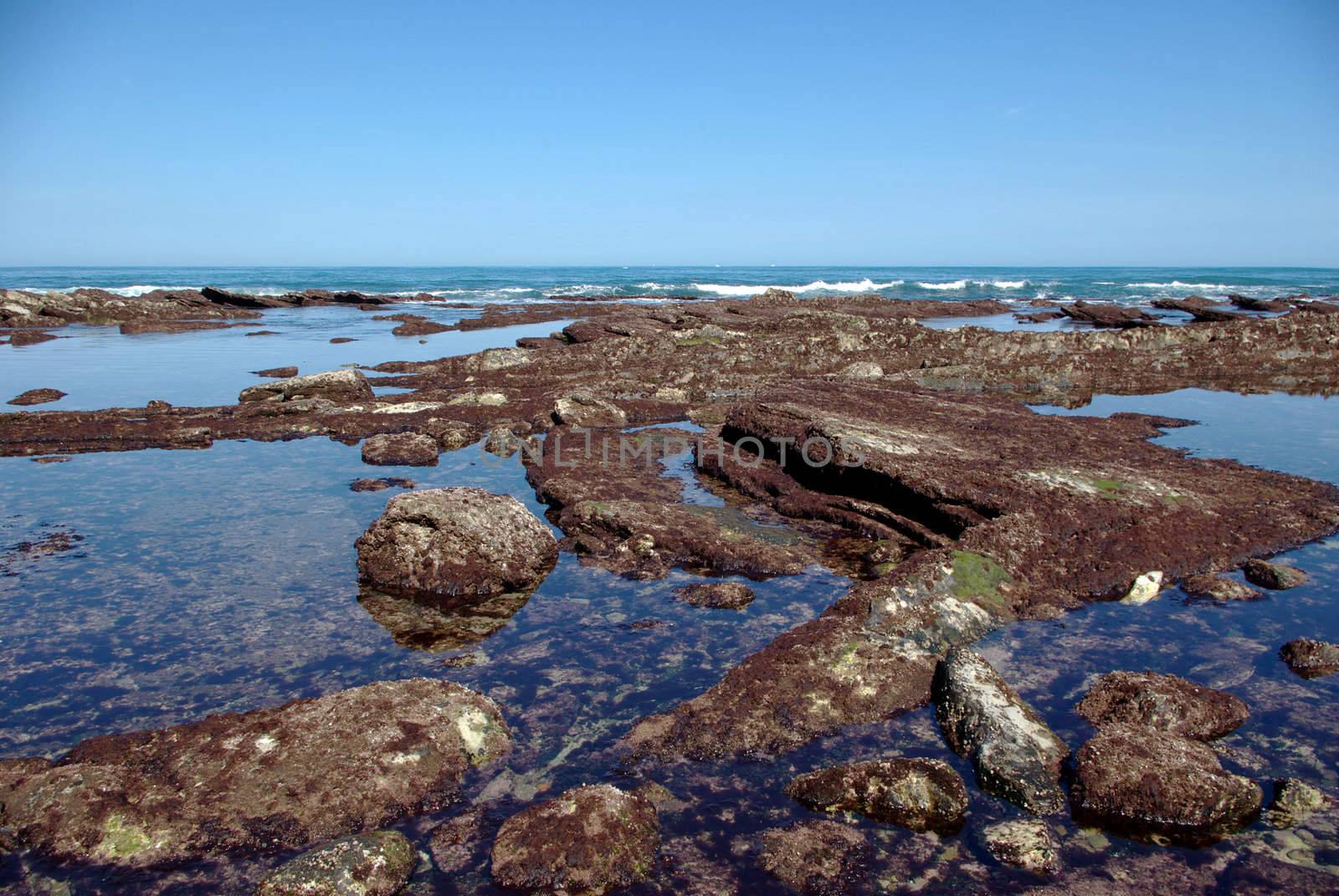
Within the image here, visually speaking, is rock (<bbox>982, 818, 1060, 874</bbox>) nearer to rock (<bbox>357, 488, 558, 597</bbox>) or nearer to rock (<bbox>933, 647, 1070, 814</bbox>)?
rock (<bbox>933, 647, 1070, 814</bbox>)

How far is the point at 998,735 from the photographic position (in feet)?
13.0

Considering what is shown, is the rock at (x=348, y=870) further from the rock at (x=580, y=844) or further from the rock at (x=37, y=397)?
the rock at (x=37, y=397)

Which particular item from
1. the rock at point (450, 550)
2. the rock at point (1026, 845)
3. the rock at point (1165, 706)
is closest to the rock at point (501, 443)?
the rock at point (450, 550)

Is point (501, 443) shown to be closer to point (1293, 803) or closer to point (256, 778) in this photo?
point (256, 778)

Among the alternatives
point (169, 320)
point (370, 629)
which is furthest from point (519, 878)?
point (169, 320)

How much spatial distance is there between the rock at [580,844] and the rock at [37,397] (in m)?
13.8

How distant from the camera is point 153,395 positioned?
559 inches

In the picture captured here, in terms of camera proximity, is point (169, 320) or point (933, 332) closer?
point (933, 332)

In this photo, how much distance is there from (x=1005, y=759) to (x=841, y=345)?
13920mm

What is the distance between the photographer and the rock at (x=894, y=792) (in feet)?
11.7

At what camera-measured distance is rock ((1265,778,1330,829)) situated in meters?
3.52

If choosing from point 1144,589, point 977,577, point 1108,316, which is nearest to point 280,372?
point 977,577

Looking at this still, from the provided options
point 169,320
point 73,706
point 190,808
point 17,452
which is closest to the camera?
point 190,808

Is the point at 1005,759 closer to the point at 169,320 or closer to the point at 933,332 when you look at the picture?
the point at 933,332
